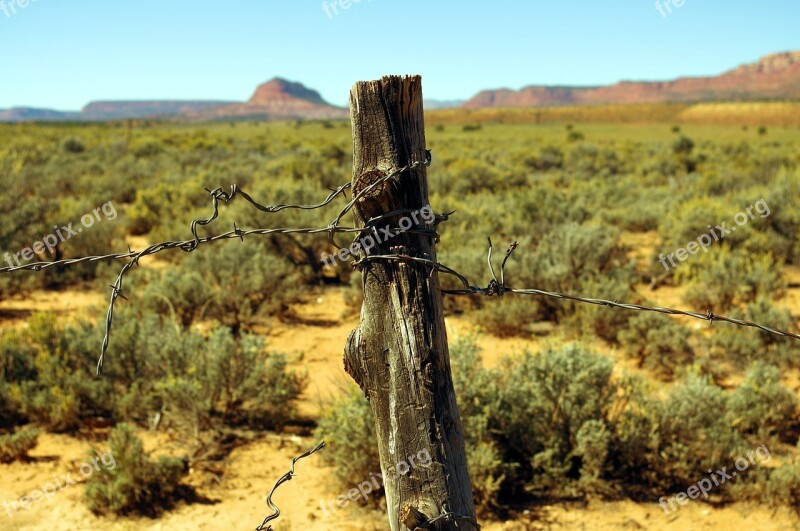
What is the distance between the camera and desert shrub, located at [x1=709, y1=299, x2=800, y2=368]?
239 inches

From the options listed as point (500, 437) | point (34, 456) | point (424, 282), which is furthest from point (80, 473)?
point (424, 282)

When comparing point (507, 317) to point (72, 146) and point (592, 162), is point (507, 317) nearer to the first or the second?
point (592, 162)

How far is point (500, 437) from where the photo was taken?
4660mm

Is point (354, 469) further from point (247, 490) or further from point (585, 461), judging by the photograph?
point (585, 461)

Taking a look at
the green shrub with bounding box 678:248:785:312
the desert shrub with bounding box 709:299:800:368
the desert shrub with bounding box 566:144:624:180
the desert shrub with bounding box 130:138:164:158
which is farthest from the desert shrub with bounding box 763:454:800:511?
the desert shrub with bounding box 130:138:164:158

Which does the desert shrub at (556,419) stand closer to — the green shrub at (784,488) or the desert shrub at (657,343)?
the green shrub at (784,488)

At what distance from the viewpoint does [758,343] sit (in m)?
6.17

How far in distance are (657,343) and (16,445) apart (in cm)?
567

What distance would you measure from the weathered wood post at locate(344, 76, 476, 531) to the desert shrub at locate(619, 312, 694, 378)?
15.5ft

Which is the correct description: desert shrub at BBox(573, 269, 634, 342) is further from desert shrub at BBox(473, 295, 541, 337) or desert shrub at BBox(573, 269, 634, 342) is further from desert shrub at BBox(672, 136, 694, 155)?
desert shrub at BBox(672, 136, 694, 155)

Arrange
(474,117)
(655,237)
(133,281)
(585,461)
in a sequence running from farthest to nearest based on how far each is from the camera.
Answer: (474,117) → (655,237) → (133,281) → (585,461)

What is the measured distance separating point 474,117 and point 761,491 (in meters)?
109

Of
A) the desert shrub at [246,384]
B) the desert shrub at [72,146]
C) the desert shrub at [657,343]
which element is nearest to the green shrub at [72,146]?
the desert shrub at [72,146]

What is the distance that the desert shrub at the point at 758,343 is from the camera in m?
6.07
